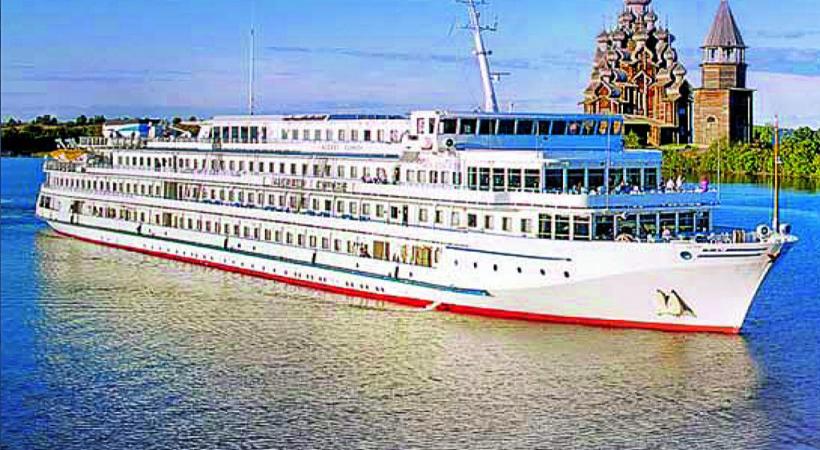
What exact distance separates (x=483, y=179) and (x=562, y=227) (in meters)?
3.22

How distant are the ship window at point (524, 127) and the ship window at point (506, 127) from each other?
0.14m

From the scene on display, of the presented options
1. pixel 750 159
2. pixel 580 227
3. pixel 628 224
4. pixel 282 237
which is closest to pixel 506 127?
pixel 580 227

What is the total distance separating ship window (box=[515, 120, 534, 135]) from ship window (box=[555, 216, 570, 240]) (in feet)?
19.1

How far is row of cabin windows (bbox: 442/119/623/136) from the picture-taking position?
34250 mm

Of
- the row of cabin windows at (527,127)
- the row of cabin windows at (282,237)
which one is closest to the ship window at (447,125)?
the row of cabin windows at (527,127)

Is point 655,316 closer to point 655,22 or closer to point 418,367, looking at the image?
point 418,367

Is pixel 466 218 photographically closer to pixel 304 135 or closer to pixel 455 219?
pixel 455 219

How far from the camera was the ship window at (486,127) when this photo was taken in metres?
34.5

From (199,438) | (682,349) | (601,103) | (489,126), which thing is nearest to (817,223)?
(489,126)

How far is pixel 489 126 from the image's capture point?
1363 inches

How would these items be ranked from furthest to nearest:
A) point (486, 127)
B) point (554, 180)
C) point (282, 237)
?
point (282, 237) < point (486, 127) < point (554, 180)

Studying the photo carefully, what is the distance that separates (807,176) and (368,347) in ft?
293

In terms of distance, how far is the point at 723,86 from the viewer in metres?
116

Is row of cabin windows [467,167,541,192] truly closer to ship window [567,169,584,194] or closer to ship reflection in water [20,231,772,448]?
ship window [567,169,584,194]
